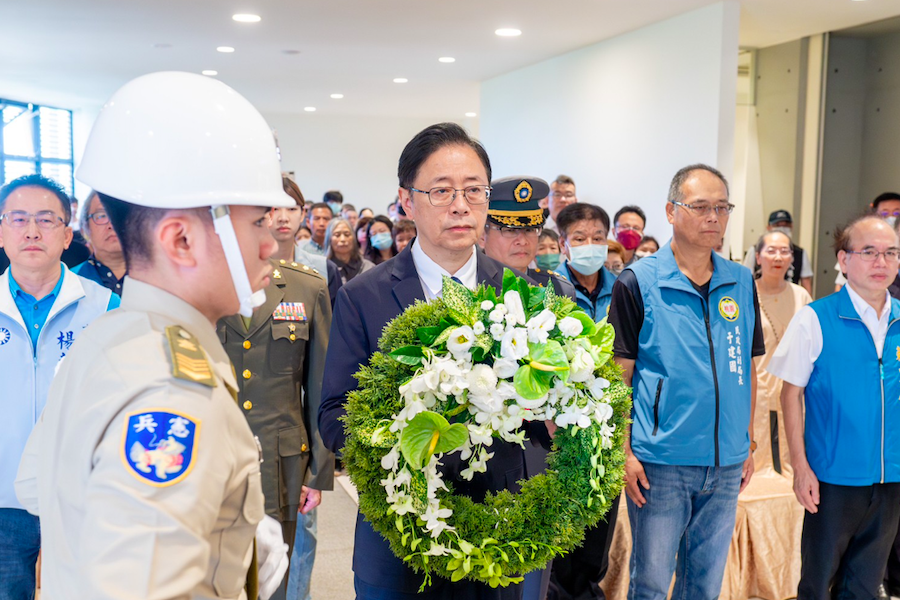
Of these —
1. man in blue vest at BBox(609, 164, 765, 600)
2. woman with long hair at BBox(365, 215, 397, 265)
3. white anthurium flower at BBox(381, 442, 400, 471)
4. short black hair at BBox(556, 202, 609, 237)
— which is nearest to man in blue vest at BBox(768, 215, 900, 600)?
man in blue vest at BBox(609, 164, 765, 600)

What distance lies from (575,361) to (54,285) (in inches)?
70.2

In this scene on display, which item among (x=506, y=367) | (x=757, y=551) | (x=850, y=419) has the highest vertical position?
(x=506, y=367)

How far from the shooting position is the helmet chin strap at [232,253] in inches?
39.5

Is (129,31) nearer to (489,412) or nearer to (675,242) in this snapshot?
(675,242)

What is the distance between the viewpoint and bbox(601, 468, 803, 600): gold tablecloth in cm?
344

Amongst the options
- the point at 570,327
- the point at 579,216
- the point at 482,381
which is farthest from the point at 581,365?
the point at 579,216

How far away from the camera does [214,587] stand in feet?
3.21

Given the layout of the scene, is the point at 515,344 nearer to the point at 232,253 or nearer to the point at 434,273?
the point at 434,273

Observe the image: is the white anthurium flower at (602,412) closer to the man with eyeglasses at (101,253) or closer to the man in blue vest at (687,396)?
the man in blue vest at (687,396)

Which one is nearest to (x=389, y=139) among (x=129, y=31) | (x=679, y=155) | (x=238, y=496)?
(x=129, y=31)

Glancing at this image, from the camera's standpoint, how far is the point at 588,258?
12.4 feet

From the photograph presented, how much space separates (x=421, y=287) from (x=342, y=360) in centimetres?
27

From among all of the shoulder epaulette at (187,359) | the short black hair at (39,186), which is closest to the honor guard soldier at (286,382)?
the short black hair at (39,186)

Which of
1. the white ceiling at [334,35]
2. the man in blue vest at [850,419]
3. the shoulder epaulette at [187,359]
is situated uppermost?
the white ceiling at [334,35]
